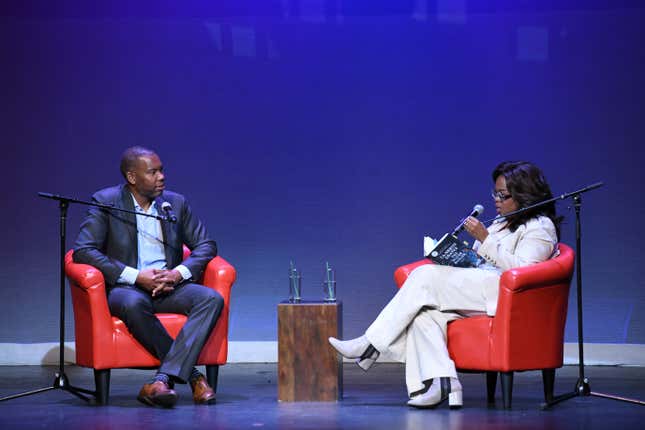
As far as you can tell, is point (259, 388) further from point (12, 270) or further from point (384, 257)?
point (12, 270)

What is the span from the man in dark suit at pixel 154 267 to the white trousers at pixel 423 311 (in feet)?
2.81

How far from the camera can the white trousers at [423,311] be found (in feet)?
14.7

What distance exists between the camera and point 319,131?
6.38 metres

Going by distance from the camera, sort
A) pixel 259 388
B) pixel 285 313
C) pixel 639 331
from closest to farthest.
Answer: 1. pixel 285 313
2. pixel 259 388
3. pixel 639 331

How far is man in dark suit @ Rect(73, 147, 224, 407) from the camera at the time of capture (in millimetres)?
4609

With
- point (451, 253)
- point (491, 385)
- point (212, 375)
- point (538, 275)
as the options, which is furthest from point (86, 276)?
point (538, 275)

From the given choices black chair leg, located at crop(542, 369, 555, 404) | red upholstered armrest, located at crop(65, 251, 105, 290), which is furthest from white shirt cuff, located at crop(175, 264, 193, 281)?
black chair leg, located at crop(542, 369, 555, 404)

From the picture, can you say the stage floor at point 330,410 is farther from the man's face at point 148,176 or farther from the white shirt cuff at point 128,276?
the man's face at point 148,176

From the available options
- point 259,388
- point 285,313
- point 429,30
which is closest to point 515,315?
point 285,313

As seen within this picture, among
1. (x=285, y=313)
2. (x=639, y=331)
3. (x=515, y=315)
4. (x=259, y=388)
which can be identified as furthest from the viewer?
(x=639, y=331)

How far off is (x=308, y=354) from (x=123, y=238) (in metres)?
1.13

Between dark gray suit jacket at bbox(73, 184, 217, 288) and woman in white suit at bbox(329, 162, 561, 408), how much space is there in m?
0.94

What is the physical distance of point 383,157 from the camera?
634 cm

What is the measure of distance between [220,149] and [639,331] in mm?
2941
